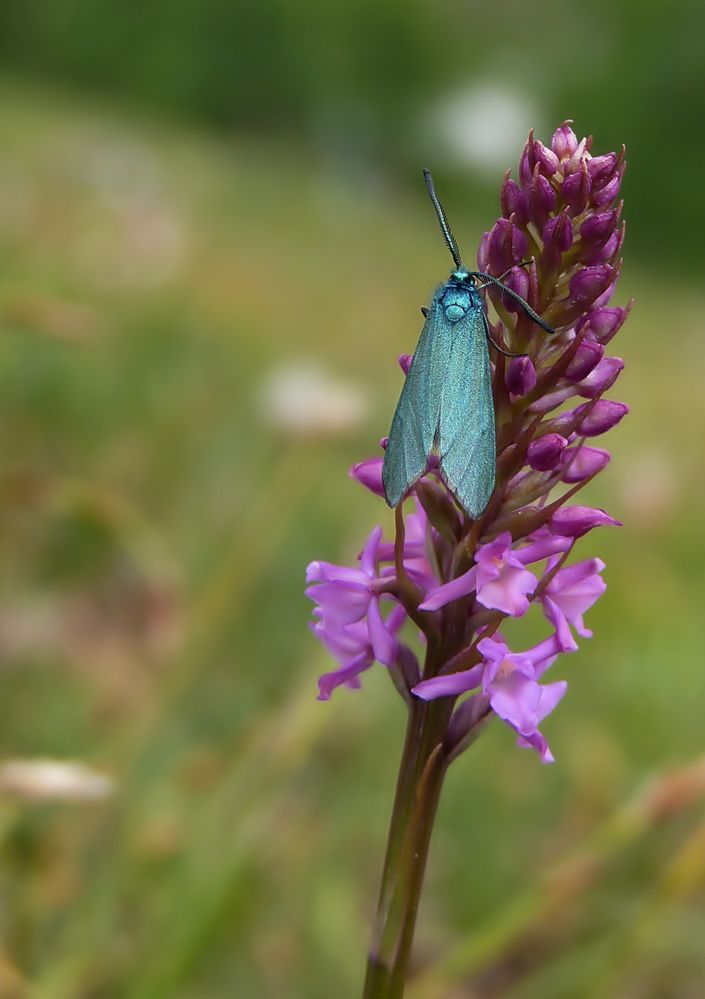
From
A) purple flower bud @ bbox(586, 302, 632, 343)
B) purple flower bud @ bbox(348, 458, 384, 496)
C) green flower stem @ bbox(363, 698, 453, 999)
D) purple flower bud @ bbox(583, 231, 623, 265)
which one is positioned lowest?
green flower stem @ bbox(363, 698, 453, 999)

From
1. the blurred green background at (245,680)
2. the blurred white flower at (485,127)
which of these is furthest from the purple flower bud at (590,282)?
the blurred white flower at (485,127)

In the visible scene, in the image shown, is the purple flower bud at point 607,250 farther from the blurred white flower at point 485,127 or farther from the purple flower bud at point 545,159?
the blurred white flower at point 485,127

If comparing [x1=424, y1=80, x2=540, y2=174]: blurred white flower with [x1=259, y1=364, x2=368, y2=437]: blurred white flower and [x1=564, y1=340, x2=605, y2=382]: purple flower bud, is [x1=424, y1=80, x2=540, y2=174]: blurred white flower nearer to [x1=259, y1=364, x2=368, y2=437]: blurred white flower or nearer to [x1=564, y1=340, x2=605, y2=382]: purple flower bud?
[x1=259, y1=364, x2=368, y2=437]: blurred white flower

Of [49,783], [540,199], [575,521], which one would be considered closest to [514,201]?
[540,199]

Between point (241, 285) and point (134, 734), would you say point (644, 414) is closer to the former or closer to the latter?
point (241, 285)

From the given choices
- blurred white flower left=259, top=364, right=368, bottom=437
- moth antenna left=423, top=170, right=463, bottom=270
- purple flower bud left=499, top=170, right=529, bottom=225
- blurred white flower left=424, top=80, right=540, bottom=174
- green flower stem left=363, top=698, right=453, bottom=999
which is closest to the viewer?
green flower stem left=363, top=698, right=453, bottom=999

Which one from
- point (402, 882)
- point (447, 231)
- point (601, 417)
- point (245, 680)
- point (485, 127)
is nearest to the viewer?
point (402, 882)

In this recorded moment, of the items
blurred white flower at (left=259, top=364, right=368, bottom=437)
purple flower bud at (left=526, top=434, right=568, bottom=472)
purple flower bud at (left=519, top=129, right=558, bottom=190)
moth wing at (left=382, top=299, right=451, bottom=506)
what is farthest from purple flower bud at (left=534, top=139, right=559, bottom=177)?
blurred white flower at (left=259, top=364, right=368, bottom=437)

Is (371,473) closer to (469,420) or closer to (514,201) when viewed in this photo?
(469,420)
